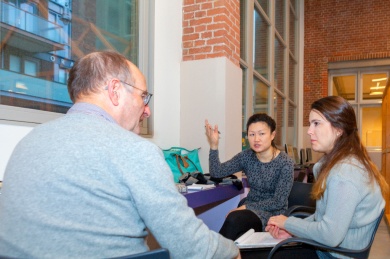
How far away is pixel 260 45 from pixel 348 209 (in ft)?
17.2

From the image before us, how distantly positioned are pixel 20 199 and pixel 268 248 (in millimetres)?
1241

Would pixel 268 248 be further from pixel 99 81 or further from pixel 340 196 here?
pixel 99 81

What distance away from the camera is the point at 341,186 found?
4.60 ft

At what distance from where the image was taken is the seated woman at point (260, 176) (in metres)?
2.24

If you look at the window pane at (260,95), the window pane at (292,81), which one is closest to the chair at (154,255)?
the window pane at (260,95)

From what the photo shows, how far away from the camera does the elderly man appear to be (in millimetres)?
826

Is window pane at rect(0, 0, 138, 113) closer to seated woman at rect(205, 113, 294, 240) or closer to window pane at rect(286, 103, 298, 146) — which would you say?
seated woman at rect(205, 113, 294, 240)

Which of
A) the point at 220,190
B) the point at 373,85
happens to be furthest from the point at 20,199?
the point at 373,85

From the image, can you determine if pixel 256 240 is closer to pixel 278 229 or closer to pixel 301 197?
pixel 278 229

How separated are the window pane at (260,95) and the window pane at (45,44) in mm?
3546

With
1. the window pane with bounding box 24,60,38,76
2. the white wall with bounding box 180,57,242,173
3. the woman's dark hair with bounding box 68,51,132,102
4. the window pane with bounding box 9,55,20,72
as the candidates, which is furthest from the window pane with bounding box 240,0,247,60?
the woman's dark hair with bounding box 68,51,132,102

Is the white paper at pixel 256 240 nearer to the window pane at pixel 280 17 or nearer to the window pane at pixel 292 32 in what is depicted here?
the window pane at pixel 280 17

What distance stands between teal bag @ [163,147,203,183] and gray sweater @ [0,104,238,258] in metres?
2.04

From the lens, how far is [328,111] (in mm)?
1654
